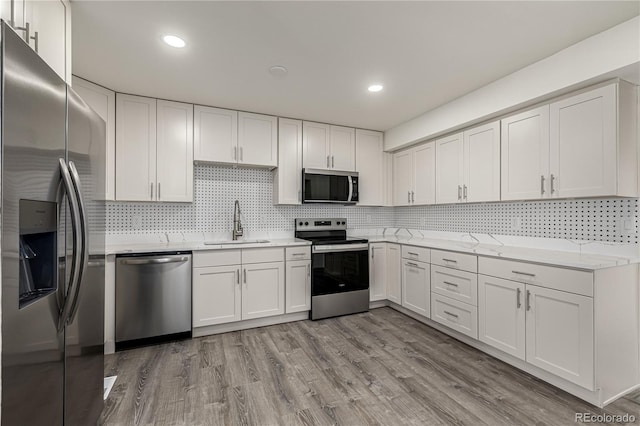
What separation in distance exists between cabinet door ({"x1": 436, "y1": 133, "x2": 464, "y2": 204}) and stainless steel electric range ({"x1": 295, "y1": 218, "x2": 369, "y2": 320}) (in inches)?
43.9

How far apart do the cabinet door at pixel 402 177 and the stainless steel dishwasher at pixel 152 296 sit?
285 centimetres

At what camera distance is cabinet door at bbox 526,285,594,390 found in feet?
6.27

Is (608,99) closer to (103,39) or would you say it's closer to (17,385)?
(17,385)

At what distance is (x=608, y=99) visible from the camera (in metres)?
2.04

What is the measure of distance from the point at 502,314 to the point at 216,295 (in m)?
2.67

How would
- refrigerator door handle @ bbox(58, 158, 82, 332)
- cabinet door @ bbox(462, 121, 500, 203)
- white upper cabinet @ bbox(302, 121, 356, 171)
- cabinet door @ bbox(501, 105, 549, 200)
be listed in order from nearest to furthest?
refrigerator door handle @ bbox(58, 158, 82, 332) < cabinet door @ bbox(501, 105, 549, 200) < cabinet door @ bbox(462, 121, 500, 203) < white upper cabinet @ bbox(302, 121, 356, 171)

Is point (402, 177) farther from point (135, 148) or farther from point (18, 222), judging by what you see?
point (18, 222)

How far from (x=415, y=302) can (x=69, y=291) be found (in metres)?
3.19

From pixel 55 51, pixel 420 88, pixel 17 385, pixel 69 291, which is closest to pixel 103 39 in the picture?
pixel 55 51

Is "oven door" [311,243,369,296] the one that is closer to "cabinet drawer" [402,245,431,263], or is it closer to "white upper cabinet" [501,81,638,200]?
"cabinet drawer" [402,245,431,263]

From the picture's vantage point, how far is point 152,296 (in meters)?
2.76

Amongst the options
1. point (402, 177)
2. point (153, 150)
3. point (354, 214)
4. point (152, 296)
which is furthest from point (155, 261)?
point (402, 177)

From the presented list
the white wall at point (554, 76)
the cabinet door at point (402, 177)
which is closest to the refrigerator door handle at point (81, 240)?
the white wall at point (554, 76)

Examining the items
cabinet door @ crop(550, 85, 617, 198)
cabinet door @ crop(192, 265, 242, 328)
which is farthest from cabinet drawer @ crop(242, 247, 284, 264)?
cabinet door @ crop(550, 85, 617, 198)
